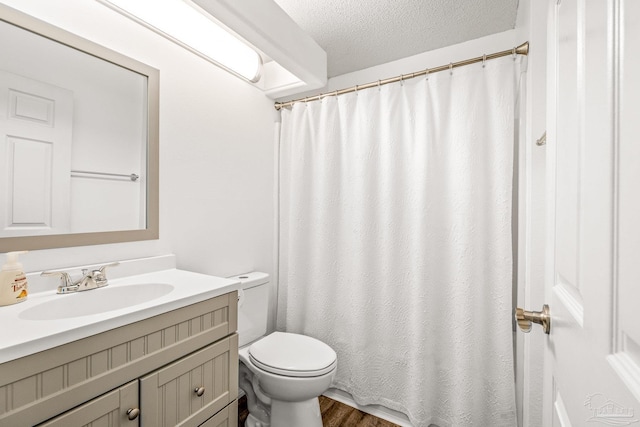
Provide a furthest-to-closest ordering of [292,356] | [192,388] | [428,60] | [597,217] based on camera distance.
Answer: [428,60] < [292,356] < [192,388] < [597,217]

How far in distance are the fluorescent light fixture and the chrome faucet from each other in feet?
3.42

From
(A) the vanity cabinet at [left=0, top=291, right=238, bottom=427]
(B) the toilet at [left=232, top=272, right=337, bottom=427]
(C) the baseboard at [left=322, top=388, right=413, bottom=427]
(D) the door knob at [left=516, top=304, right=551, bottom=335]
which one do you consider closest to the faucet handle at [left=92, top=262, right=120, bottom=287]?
(A) the vanity cabinet at [left=0, top=291, right=238, bottom=427]

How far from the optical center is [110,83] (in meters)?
1.28

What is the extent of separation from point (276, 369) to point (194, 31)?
1.68 meters

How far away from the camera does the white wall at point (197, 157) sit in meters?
1.21

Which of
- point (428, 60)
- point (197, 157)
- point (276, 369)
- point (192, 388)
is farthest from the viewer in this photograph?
point (428, 60)

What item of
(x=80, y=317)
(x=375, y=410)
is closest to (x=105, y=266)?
(x=80, y=317)

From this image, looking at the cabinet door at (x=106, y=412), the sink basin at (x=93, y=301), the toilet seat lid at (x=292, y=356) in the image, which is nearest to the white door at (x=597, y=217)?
the toilet seat lid at (x=292, y=356)

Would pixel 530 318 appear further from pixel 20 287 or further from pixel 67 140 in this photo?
pixel 67 140

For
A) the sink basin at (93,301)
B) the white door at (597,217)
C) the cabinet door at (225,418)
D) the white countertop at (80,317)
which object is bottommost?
the cabinet door at (225,418)

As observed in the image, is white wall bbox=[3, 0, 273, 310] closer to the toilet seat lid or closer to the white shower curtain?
the white shower curtain

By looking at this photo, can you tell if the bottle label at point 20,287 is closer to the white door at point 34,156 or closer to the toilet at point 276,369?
the white door at point 34,156

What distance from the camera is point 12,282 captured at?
3.06ft

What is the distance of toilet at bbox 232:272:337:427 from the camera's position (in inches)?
54.0
